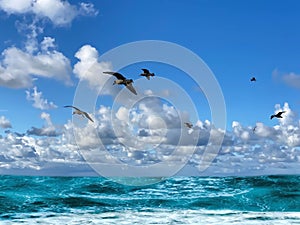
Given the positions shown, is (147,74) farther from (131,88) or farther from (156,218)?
(156,218)

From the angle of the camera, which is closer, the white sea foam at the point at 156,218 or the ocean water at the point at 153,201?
the white sea foam at the point at 156,218

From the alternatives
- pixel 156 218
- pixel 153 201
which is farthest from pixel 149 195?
pixel 156 218

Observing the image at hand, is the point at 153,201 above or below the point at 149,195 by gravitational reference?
below

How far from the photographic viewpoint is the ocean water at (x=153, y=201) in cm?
2525

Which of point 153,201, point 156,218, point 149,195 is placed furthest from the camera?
point 149,195

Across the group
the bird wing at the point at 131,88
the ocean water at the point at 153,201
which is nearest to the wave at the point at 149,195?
the ocean water at the point at 153,201

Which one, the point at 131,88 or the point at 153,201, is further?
the point at 153,201

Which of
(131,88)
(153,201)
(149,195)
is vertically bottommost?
(153,201)

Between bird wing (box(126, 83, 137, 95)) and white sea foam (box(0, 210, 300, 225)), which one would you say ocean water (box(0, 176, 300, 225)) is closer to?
white sea foam (box(0, 210, 300, 225))

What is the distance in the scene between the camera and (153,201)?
32.7 metres

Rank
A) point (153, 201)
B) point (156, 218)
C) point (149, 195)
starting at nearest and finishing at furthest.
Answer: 1. point (156, 218)
2. point (153, 201)
3. point (149, 195)

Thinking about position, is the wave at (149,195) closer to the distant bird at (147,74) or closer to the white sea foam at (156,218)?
the white sea foam at (156,218)

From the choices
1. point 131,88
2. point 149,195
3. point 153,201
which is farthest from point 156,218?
point 149,195

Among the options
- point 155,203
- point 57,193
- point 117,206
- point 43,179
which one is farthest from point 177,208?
point 43,179
